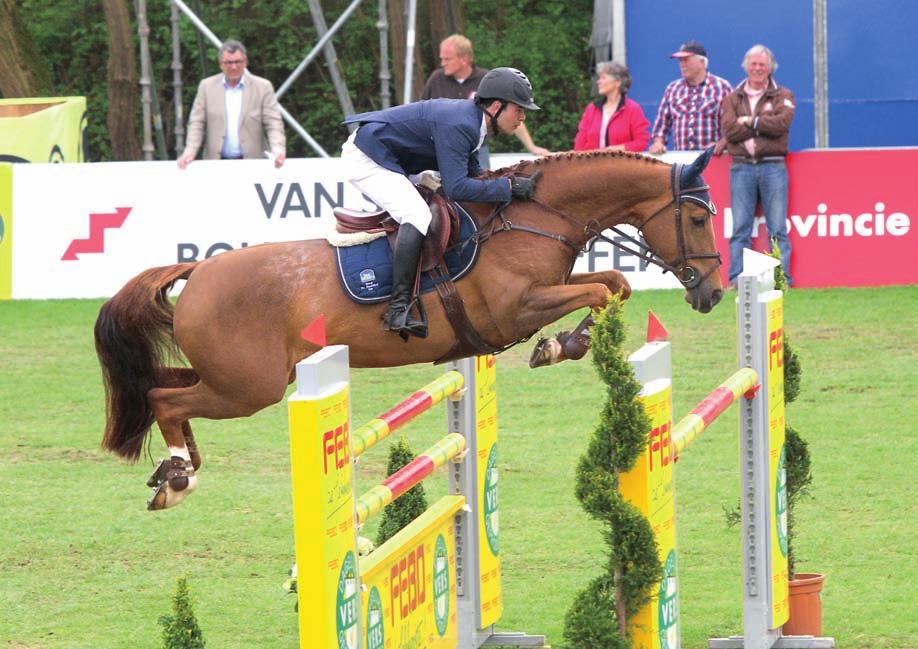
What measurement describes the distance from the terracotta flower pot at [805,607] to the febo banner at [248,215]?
6885 millimetres

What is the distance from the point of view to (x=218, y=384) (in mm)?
6500

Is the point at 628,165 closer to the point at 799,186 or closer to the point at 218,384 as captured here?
the point at 218,384

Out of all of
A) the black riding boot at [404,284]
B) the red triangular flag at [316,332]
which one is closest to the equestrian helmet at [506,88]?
the black riding boot at [404,284]

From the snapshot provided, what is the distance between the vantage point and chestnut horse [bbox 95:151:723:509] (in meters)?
6.34

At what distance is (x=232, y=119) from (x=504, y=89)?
766 cm

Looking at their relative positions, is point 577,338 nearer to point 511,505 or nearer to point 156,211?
point 511,505

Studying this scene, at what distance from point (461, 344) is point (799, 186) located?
7.45 m

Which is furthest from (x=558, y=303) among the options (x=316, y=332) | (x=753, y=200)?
(x=753, y=200)

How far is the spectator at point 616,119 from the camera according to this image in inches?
511

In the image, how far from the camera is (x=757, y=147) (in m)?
12.7

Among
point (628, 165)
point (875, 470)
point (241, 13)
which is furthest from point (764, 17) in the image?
point (241, 13)

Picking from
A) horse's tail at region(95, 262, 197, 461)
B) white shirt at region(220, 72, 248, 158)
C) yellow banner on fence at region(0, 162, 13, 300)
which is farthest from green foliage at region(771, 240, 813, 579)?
yellow banner on fence at region(0, 162, 13, 300)

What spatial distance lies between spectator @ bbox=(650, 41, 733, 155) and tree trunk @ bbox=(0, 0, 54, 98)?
Result: 11807 mm

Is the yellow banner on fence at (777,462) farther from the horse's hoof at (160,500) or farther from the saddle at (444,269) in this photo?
the horse's hoof at (160,500)
